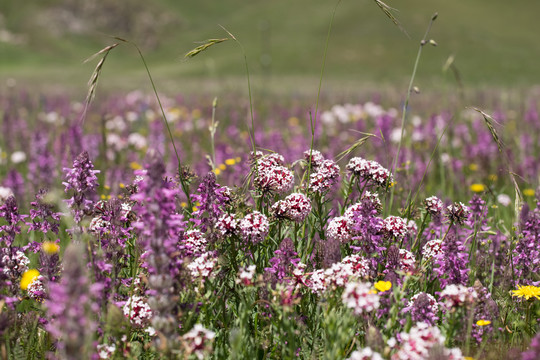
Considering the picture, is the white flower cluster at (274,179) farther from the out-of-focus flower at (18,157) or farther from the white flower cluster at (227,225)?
the out-of-focus flower at (18,157)

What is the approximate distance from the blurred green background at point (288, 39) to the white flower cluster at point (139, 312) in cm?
3070

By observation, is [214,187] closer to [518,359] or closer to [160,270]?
[160,270]

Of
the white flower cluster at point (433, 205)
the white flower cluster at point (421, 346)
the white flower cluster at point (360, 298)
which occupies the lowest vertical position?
the white flower cluster at point (421, 346)

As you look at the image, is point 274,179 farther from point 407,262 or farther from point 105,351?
point 105,351

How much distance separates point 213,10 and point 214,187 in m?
119

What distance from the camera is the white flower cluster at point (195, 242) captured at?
3.20m

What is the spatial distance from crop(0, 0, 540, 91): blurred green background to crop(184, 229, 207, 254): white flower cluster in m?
30.4

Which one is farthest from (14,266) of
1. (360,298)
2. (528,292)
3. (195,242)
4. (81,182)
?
(528,292)

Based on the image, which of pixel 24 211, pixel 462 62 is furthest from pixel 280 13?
pixel 24 211

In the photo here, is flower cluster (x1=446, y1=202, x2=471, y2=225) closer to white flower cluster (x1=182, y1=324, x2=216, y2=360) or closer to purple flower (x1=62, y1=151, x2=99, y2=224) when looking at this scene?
white flower cluster (x1=182, y1=324, x2=216, y2=360)

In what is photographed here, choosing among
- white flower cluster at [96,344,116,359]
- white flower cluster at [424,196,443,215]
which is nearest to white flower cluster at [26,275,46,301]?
white flower cluster at [96,344,116,359]

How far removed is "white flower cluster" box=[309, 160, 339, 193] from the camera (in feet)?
11.8

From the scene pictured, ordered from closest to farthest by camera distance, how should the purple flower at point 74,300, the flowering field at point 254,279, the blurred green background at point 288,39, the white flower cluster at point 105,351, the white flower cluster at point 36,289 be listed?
the purple flower at point 74,300 < the flowering field at point 254,279 < the white flower cluster at point 105,351 < the white flower cluster at point 36,289 < the blurred green background at point 288,39

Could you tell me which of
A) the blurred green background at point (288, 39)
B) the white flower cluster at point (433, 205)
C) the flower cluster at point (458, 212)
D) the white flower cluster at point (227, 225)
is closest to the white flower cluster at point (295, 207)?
the white flower cluster at point (227, 225)
